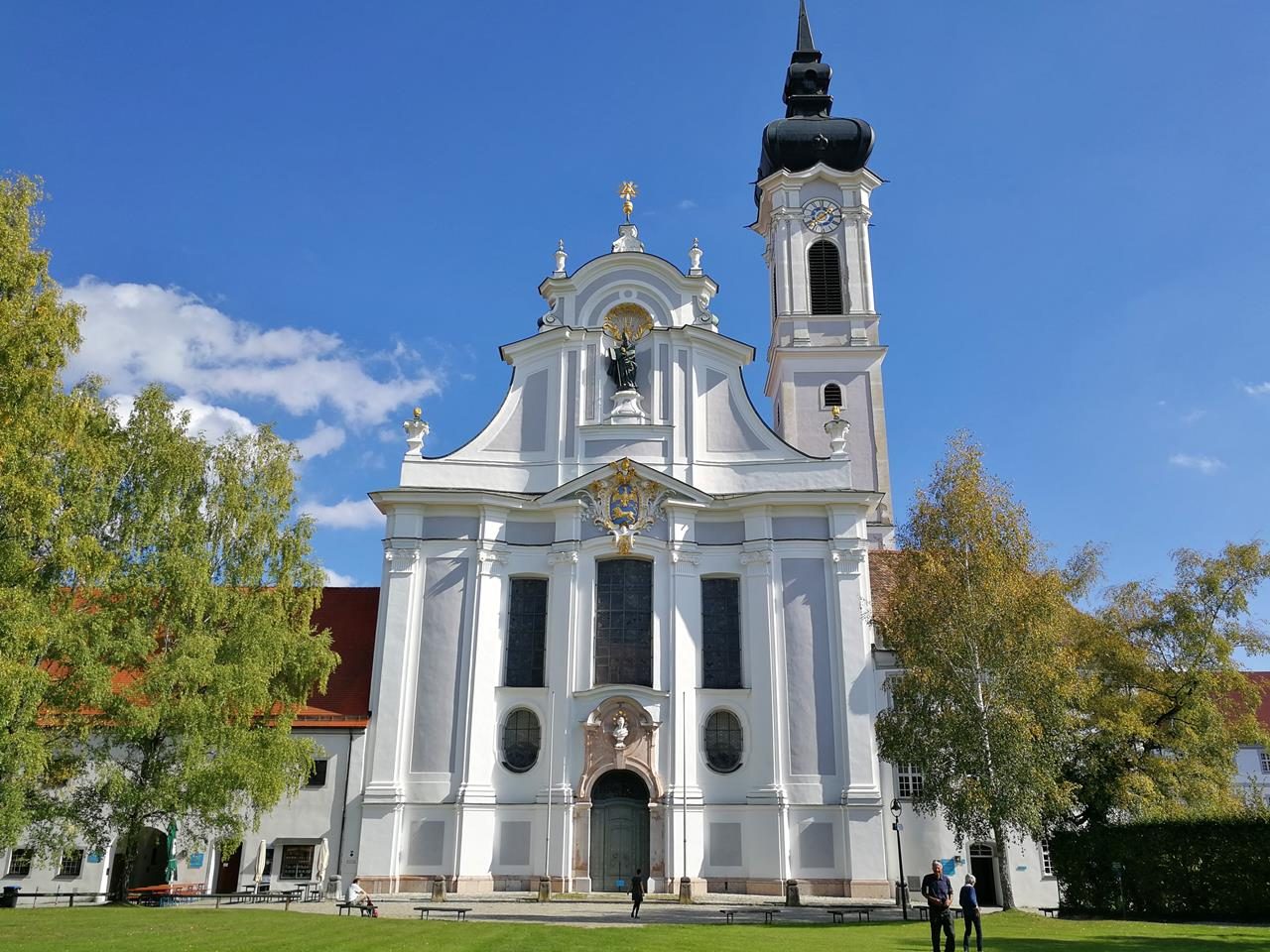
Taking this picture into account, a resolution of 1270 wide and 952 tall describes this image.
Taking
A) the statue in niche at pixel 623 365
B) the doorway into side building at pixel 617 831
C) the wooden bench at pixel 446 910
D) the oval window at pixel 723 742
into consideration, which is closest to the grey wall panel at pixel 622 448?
the statue in niche at pixel 623 365

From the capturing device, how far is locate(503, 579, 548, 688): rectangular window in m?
27.7

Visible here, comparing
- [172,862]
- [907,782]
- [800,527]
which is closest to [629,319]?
[800,527]

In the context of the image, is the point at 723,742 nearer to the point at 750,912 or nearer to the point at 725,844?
the point at 725,844

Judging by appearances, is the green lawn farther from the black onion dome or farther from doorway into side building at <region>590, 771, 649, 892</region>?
the black onion dome

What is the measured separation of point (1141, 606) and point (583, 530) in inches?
599

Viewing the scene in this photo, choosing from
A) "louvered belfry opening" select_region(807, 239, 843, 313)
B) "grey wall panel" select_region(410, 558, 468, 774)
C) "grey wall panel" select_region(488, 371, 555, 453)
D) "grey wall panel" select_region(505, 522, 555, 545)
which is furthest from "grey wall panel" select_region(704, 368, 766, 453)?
"louvered belfry opening" select_region(807, 239, 843, 313)

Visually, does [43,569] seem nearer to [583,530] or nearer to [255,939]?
[255,939]

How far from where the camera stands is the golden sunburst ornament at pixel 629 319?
31.5m

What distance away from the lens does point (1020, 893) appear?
2734 centimetres

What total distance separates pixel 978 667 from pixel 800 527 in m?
7.96

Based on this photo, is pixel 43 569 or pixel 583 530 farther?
pixel 583 530

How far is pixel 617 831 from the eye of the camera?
26.2 m

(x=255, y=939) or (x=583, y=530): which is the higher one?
(x=583, y=530)

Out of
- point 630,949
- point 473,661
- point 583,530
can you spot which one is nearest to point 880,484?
point 583,530
